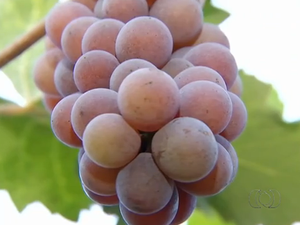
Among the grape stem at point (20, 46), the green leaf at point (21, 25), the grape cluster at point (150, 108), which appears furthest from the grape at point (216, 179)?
the green leaf at point (21, 25)

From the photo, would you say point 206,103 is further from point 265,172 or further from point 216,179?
point 265,172

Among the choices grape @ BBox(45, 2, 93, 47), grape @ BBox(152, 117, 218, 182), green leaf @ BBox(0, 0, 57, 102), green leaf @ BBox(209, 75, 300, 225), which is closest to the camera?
grape @ BBox(152, 117, 218, 182)

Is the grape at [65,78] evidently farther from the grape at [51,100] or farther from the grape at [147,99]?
the grape at [147,99]

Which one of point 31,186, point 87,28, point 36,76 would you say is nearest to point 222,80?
point 87,28

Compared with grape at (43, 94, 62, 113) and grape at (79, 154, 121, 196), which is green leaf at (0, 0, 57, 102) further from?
grape at (79, 154, 121, 196)

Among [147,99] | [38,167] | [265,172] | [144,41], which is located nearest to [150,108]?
[147,99]

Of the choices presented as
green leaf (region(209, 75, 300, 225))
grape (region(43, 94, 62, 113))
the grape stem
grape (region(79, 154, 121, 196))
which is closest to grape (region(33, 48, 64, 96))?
grape (region(43, 94, 62, 113))
